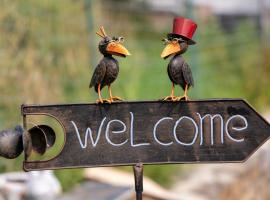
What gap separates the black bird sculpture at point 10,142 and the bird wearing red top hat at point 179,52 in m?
0.53

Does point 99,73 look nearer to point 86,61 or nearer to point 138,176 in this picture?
point 138,176

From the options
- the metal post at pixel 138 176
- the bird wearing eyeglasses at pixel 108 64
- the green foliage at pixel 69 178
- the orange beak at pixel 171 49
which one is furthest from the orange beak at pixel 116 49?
the green foliage at pixel 69 178

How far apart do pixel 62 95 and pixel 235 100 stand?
3473 millimetres

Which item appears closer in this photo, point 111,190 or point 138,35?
point 111,190

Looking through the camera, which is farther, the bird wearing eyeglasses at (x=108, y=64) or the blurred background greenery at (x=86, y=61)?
the blurred background greenery at (x=86, y=61)

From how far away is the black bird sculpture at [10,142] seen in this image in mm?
2494

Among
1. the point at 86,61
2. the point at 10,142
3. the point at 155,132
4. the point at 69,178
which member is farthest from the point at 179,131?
the point at 86,61

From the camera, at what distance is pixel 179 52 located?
8.21 feet

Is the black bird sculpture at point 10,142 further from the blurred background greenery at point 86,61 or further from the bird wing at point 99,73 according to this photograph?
the blurred background greenery at point 86,61

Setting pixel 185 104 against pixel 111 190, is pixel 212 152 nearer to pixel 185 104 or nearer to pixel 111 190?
pixel 185 104

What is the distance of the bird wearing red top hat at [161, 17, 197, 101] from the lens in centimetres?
248

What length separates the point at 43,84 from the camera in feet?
17.9

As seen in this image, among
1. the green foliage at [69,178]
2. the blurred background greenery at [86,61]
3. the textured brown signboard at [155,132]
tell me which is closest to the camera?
the textured brown signboard at [155,132]

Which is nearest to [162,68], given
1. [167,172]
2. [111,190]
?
[167,172]
